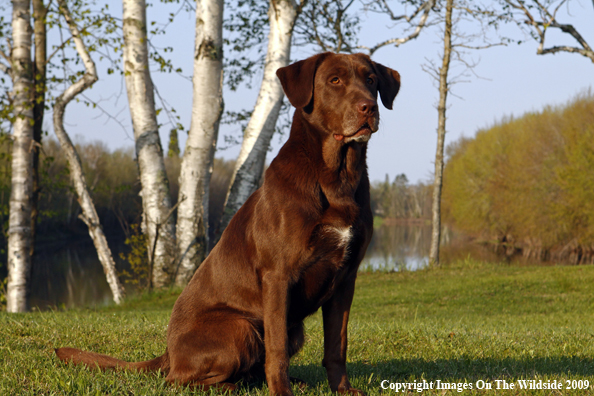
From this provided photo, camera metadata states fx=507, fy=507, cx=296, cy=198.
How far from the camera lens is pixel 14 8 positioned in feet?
35.0

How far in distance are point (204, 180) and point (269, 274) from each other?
8328 millimetres

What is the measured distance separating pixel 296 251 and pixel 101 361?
1707mm

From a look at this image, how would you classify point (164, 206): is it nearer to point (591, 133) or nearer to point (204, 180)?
point (204, 180)

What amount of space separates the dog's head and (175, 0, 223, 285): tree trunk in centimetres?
776

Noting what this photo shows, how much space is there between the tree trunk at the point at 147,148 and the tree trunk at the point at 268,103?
1.67 m

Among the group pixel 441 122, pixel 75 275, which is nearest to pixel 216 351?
pixel 441 122

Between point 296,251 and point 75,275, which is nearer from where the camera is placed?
point 296,251

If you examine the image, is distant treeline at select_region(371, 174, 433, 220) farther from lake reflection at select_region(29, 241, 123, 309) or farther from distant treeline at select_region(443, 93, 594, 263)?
lake reflection at select_region(29, 241, 123, 309)

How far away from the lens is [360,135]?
2.99m

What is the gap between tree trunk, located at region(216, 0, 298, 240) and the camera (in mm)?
10945

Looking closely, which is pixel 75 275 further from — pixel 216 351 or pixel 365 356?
A: pixel 216 351

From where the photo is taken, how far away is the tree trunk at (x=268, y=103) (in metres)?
10.9

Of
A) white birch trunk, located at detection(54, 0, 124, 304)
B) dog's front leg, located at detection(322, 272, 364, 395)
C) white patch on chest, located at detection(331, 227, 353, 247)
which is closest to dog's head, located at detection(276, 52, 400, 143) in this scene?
white patch on chest, located at detection(331, 227, 353, 247)

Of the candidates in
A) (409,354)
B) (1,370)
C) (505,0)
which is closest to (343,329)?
(409,354)
